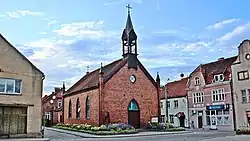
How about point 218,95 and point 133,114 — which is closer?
point 133,114

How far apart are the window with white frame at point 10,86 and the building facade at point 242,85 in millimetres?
30548

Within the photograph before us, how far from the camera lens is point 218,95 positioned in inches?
1806

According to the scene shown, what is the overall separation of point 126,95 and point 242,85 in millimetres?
17594

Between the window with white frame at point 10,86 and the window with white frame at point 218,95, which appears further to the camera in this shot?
the window with white frame at point 218,95

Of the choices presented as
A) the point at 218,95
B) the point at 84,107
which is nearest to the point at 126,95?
the point at 84,107

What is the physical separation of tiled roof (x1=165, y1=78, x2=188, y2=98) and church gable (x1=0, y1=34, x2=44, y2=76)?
1292 inches

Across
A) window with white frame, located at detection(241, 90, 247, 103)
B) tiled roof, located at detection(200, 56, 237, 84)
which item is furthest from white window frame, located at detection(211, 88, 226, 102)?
window with white frame, located at detection(241, 90, 247, 103)

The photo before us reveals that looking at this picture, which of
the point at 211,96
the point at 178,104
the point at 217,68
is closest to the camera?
the point at 211,96

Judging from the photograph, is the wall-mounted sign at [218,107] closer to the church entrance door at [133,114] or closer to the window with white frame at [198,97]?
the window with white frame at [198,97]

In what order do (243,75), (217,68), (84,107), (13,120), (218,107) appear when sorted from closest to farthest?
(13,120)
(84,107)
(243,75)
(218,107)
(217,68)

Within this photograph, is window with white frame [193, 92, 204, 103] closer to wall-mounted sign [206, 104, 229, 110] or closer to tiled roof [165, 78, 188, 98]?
wall-mounted sign [206, 104, 229, 110]

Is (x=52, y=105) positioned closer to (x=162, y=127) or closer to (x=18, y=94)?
(x=162, y=127)

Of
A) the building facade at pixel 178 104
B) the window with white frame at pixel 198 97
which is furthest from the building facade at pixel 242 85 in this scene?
the building facade at pixel 178 104

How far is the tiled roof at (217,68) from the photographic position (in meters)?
45.9
